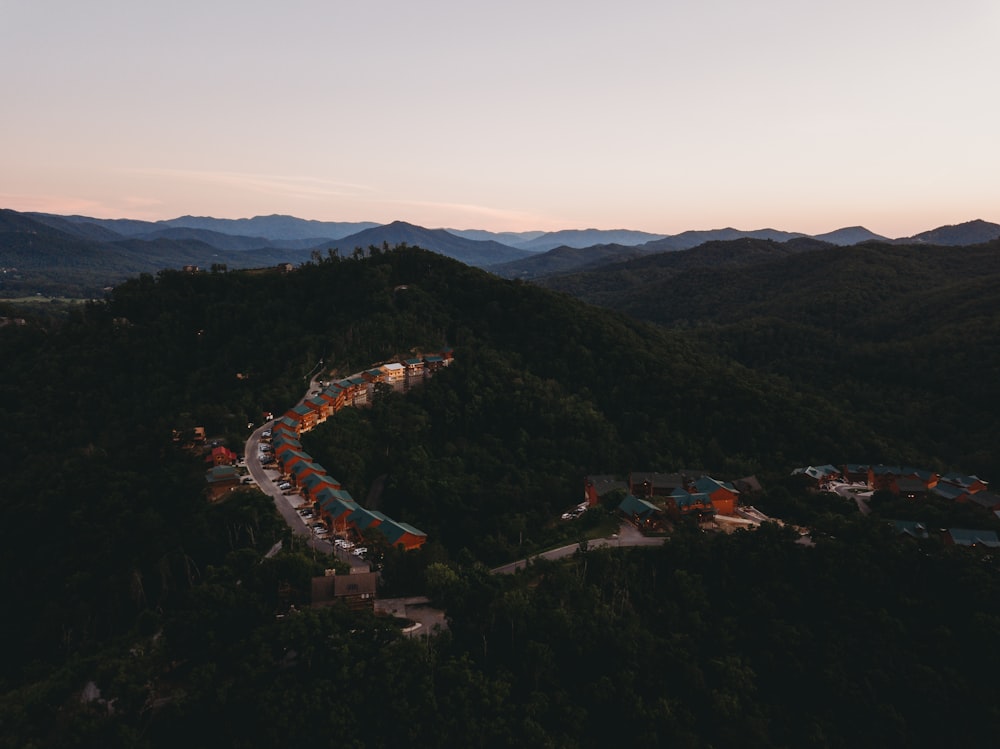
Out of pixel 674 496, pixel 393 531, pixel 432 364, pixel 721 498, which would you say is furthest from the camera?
pixel 432 364

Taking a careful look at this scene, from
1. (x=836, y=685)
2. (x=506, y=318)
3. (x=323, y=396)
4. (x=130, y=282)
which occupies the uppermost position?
(x=130, y=282)

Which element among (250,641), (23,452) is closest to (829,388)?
(250,641)

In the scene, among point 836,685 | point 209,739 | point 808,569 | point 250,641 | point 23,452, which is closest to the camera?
point 209,739

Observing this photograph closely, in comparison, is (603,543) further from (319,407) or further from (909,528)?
(319,407)

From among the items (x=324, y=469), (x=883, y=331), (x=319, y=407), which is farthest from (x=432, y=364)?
(x=883, y=331)

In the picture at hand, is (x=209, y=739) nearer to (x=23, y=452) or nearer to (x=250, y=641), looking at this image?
(x=250, y=641)
